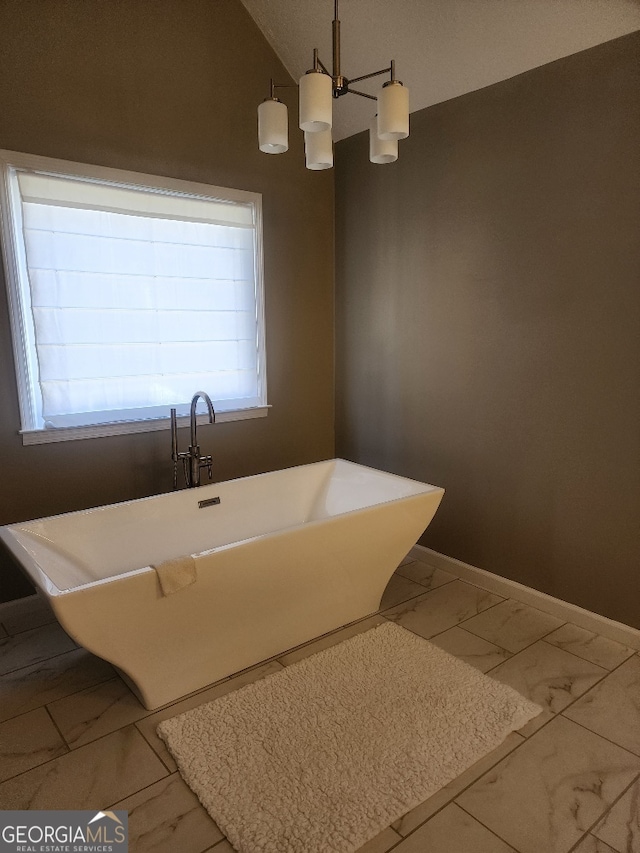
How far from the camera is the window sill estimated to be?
2576mm

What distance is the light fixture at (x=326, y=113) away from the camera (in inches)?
71.4

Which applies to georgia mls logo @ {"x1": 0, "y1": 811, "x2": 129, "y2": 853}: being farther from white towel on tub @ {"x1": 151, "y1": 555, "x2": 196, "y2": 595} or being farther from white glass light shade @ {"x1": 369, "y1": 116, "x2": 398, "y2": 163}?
white glass light shade @ {"x1": 369, "y1": 116, "x2": 398, "y2": 163}

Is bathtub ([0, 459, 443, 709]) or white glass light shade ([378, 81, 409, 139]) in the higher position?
white glass light shade ([378, 81, 409, 139])

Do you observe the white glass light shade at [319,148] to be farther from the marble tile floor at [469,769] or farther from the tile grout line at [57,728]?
the tile grout line at [57,728]

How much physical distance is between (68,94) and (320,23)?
129cm

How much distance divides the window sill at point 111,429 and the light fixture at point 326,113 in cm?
147

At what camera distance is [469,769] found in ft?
5.68

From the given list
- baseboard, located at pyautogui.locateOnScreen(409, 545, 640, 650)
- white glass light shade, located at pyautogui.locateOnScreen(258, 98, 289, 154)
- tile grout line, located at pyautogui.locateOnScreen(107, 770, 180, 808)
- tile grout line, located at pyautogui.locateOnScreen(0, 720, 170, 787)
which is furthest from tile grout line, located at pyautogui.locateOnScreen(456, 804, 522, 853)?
white glass light shade, located at pyautogui.locateOnScreen(258, 98, 289, 154)

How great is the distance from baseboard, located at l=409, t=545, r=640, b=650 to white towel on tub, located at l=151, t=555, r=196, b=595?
67.2 inches

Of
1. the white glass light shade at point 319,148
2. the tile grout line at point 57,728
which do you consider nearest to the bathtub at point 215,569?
the tile grout line at point 57,728

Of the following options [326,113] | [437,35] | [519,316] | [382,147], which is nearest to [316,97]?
[326,113]

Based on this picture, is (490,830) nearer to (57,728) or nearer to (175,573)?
(175,573)

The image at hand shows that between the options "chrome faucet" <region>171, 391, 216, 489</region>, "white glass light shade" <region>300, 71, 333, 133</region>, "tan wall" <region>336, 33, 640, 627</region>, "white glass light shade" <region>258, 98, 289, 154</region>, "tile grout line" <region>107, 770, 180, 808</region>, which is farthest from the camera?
"chrome faucet" <region>171, 391, 216, 489</region>

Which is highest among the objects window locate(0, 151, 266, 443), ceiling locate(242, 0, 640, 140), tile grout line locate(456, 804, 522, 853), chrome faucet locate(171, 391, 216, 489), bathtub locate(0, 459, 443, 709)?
ceiling locate(242, 0, 640, 140)
